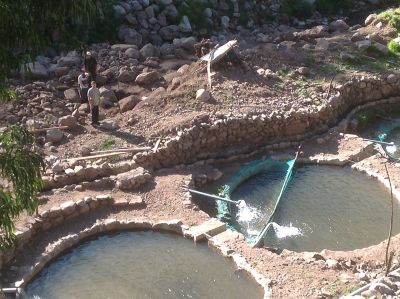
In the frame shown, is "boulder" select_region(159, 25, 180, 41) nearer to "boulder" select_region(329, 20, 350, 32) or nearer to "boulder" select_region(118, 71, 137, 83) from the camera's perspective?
"boulder" select_region(118, 71, 137, 83)

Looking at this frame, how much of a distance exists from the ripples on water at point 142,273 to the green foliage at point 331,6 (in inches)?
745

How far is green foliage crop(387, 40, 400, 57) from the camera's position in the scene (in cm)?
2107

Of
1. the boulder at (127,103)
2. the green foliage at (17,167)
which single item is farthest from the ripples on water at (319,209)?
the green foliage at (17,167)

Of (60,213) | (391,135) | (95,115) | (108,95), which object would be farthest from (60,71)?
(391,135)

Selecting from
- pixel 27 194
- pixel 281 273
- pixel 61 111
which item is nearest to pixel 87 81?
pixel 61 111

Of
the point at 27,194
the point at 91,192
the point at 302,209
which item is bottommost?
the point at 302,209

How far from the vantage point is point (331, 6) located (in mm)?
28703

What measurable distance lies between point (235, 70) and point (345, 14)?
41.5 ft

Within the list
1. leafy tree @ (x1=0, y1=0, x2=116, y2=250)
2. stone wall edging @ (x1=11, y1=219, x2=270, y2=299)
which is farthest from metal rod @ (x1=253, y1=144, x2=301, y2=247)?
leafy tree @ (x1=0, y1=0, x2=116, y2=250)

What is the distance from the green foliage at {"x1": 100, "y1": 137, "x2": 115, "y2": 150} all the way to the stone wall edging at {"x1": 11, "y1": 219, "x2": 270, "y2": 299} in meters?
2.68

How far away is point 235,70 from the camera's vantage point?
18328mm

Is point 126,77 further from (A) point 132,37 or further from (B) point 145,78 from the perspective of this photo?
(A) point 132,37

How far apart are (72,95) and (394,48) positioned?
11264 mm

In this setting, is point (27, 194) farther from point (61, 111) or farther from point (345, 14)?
point (345, 14)
